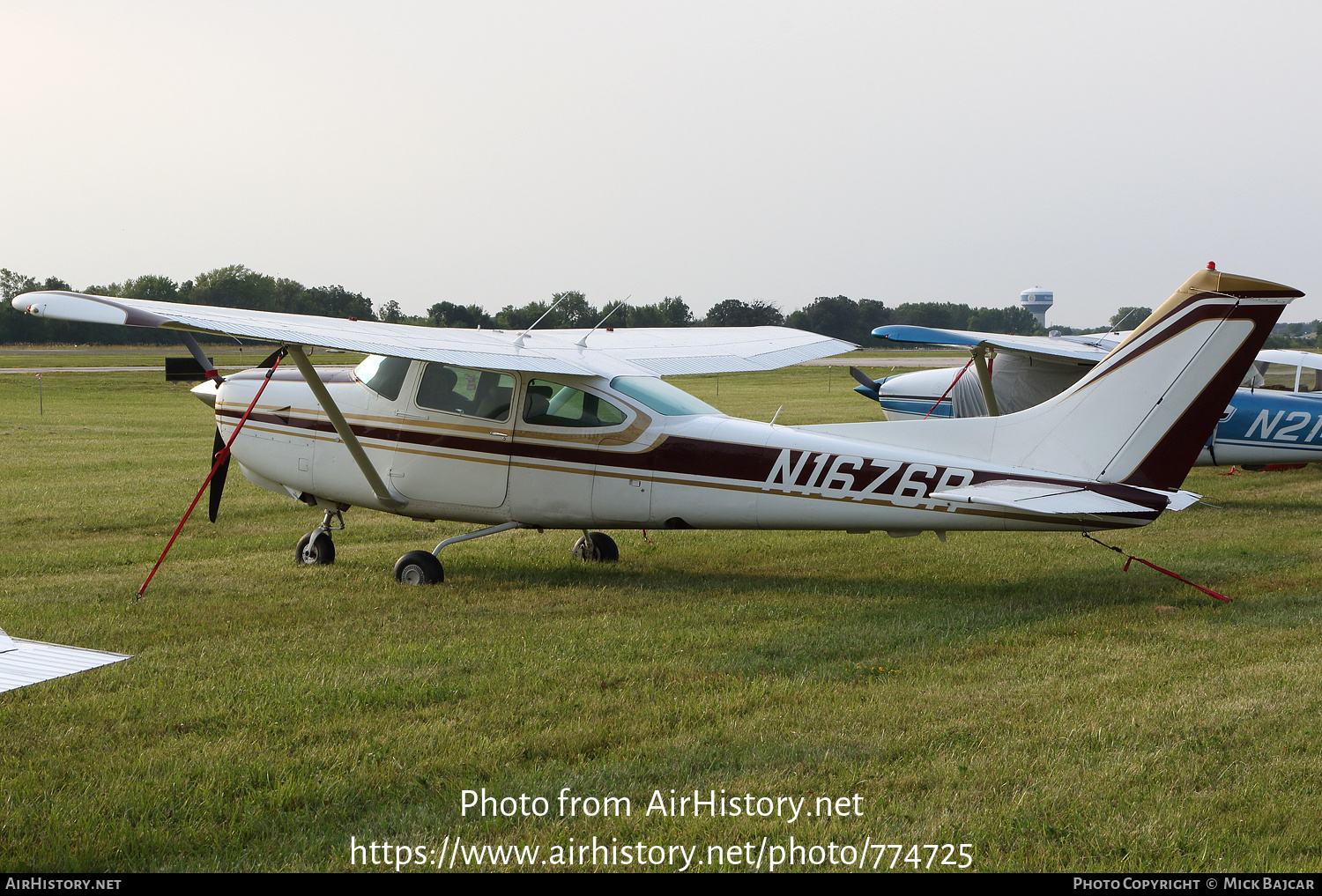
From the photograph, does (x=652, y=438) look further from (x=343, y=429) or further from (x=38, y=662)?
(x=38, y=662)

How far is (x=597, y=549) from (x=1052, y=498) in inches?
169

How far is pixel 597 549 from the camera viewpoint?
31.2 feet

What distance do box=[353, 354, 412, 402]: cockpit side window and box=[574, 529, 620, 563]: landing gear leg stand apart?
219 centimetres

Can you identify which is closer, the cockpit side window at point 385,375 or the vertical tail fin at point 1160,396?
the vertical tail fin at point 1160,396

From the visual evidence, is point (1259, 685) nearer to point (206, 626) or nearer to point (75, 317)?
point (206, 626)

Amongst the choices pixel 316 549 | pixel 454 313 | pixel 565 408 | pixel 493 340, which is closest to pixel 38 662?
pixel 565 408

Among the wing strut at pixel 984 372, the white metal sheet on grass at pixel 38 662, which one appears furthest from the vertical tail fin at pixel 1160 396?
the white metal sheet on grass at pixel 38 662

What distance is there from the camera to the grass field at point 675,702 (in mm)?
3764

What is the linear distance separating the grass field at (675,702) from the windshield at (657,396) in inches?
57.5

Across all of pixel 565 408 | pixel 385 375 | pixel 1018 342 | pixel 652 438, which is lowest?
pixel 652 438

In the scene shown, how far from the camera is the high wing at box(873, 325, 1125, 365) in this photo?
34.9 ft

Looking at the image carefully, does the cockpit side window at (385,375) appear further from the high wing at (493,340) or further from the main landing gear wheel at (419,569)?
the main landing gear wheel at (419,569)

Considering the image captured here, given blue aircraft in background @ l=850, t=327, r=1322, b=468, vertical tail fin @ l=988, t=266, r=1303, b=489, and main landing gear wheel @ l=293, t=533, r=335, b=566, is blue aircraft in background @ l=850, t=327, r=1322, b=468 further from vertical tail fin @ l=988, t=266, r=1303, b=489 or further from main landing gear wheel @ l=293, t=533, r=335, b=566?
main landing gear wheel @ l=293, t=533, r=335, b=566

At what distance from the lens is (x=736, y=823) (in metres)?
3.80
